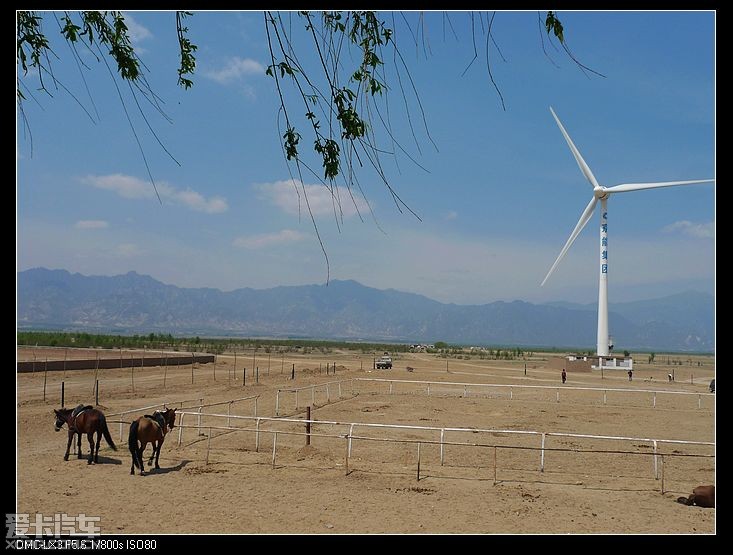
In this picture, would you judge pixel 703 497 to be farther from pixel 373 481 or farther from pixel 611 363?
pixel 611 363

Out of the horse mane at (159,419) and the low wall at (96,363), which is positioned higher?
the horse mane at (159,419)

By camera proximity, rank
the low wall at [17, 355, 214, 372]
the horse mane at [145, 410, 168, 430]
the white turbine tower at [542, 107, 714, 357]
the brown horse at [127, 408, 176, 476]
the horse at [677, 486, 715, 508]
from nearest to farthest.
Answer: the horse at [677, 486, 715, 508] → the brown horse at [127, 408, 176, 476] → the horse mane at [145, 410, 168, 430] → the low wall at [17, 355, 214, 372] → the white turbine tower at [542, 107, 714, 357]

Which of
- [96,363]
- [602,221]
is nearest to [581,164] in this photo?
[602,221]

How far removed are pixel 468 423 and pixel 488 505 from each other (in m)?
11.6

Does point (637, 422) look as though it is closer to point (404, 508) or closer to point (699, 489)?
point (699, 489)

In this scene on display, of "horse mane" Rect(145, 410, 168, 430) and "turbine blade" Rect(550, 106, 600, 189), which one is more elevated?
"turbine blade" Rect(550, 106, 600, 189)

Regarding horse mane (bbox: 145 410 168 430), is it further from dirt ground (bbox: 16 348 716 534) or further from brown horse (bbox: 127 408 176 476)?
dirt ground (bbox: 16 348 716 534)

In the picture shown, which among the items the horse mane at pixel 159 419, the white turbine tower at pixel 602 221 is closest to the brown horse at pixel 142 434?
the horse mane at pixel 159 419

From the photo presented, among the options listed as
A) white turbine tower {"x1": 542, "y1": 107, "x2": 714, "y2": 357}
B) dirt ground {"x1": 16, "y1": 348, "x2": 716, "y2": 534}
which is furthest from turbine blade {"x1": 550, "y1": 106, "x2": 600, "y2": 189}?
dirt ground {"x1": 16, "y1": 348, "x2": 716, "y2": 534}

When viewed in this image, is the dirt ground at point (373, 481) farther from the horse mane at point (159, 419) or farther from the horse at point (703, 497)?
the horse mane at point (159, 419)

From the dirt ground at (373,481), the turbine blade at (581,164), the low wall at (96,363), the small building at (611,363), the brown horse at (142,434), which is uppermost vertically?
the turbine blade at (581,164)

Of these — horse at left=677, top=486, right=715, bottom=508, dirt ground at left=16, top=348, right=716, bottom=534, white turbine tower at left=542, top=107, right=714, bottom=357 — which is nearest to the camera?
dirt ground at left=16, top=348, right=716, bottom=534

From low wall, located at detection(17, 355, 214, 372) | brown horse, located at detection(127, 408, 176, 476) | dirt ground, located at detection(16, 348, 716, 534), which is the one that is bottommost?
low wall, located at detection(17, 355, 214, 372)

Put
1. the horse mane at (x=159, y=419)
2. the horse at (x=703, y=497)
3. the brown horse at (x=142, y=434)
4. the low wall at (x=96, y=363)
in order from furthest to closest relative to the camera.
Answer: the low wall at (x=96, y=363) → the horse mane at (x=159, y=419) → the brown horse at (x=142, y=434) → the horse at (x=703, y=497)
